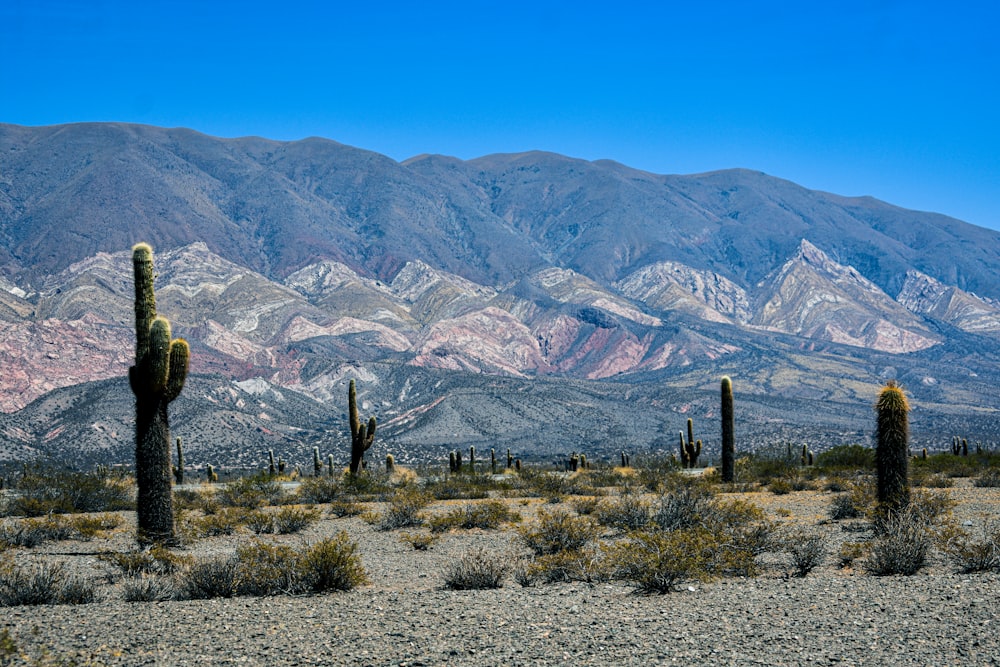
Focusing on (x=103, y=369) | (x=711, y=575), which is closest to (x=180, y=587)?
(x=711, y=575)

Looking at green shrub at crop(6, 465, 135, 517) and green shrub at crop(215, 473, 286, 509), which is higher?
green shrub at crop(6, 465, 135, 517)

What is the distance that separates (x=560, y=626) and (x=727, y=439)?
21504 millimetres

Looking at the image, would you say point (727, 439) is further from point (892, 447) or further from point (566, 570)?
point (566, 570)

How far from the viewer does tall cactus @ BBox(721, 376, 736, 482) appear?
28.2 meters

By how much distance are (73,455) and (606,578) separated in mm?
62235

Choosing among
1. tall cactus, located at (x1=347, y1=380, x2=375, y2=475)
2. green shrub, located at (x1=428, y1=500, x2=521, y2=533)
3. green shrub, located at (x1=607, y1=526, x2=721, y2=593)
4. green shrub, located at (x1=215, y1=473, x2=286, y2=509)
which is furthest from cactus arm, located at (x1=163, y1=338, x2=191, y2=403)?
tall cactus, located at (x1=347, y1=380, x2=375, y2=475)

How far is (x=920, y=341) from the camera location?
18575cm

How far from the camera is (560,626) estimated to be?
870 centimetres

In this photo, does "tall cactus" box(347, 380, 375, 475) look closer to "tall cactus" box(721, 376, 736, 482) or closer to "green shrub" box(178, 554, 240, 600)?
"tall cactus" box(721, 376, 736, 482)

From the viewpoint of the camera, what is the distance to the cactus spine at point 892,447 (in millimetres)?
15445

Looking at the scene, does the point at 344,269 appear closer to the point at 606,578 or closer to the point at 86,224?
the point at 86,224

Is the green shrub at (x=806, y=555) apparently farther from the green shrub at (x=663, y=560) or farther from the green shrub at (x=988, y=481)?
the green shrub at (x=988, y=481)

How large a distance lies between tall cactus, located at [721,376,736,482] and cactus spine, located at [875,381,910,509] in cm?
1236

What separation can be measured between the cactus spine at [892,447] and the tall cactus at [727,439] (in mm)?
12363
